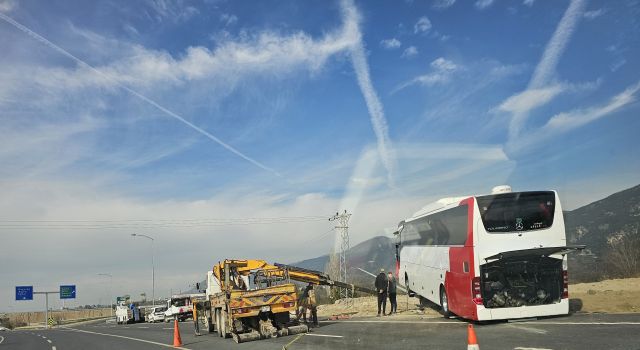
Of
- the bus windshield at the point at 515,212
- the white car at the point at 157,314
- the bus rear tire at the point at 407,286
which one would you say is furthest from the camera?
the white car at the point at 157,314

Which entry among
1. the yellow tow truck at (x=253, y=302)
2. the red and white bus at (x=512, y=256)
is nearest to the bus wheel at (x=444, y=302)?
the red and white bus at (x=512, y=256)

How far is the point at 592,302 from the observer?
718 inches

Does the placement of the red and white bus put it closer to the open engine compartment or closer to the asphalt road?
the open engine compartment

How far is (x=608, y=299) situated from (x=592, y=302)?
63 cm

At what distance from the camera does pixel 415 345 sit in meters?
12.2

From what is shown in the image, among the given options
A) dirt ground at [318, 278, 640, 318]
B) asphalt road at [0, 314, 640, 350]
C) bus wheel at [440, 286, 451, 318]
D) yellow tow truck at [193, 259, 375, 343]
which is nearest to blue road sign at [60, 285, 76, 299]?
dirt ground at [318, 278, 640, 318]

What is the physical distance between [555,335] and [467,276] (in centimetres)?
339

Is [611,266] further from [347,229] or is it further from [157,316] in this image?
[157,316]

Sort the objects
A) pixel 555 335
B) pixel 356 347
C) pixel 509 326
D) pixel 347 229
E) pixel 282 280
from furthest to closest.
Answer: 1. pixel 347 229
2. pixel 282 280
3. pixel 509 326
4. pixel 356 347
5. pixel 555 335

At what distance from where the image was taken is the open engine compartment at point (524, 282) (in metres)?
14.7

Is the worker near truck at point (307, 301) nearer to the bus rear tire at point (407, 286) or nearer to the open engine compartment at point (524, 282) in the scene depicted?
the bus rear tire at point (407, 286)

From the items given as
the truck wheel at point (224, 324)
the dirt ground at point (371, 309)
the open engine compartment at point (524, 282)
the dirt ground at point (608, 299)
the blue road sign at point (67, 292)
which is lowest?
the blue road sign at point (67, 292)

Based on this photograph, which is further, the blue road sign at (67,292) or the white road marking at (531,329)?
the blue road sign at (67,292)

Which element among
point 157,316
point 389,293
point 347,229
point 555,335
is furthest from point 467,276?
point 157,316
